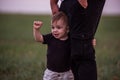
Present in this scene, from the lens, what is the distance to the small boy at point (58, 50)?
435 centimetres

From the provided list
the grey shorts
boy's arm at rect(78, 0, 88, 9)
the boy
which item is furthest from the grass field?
boy's arm at rect(78, 0, 88, 9)

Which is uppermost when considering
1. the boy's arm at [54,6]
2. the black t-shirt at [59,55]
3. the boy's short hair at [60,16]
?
the boy's arm at [54,6]

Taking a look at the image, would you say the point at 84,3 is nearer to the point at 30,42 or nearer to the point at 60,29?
the point at 60,29

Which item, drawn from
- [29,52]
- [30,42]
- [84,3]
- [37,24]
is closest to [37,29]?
[37,24]

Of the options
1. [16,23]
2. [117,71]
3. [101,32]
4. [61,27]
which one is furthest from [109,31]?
[61,27]

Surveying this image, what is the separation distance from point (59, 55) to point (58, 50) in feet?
0.16

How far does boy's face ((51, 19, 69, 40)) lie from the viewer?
14.3 feet

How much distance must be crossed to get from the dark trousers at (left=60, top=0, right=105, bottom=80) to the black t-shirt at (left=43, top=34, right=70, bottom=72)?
0.14m

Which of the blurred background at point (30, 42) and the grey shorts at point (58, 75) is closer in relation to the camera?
the grey shorts at point (58, 75)

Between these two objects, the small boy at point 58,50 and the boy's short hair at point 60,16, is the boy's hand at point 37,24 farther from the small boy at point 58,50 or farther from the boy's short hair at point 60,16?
the boy's short hair at point 60,16

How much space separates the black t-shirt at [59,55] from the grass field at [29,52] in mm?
1262

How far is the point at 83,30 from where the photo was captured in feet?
13.6

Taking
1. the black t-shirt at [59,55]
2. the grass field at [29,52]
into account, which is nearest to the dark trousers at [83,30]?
the black t-shirt at [59,55]

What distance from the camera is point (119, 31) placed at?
38.2ft
